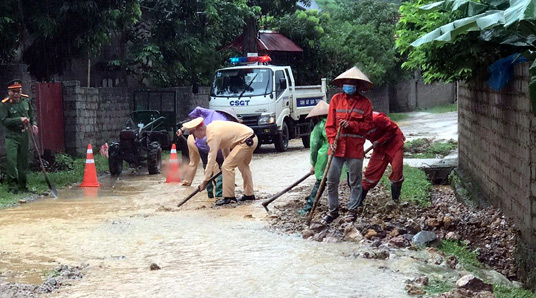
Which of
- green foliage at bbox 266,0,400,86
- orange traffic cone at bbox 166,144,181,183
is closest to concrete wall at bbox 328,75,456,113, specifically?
green foliage at bbox 266,0,400,86

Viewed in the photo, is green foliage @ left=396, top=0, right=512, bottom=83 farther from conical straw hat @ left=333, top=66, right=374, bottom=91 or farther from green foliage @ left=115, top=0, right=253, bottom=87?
green foliage @ left=115, top=0, right=253, bottom=87

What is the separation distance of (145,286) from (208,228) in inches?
115

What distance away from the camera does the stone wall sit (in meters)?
18.9

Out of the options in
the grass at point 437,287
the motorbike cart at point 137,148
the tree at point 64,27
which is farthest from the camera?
the motorbike cart at point 137,148

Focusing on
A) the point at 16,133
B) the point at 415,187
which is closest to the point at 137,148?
the point at 16,133

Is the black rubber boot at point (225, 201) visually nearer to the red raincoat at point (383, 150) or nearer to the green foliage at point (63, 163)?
the red raincoat at point (383, 150)

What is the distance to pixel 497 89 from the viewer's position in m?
8.75

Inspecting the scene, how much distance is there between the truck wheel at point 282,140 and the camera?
20.6 metres

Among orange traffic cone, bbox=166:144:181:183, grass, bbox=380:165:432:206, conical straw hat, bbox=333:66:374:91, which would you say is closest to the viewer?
conical straw hat, bbox=333:66:374:91

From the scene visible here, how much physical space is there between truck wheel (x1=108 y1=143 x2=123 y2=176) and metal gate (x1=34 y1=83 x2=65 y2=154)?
197 cm

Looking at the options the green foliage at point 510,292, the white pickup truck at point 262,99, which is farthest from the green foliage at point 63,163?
the green foliage at point 510,292

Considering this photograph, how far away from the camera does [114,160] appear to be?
648 inches

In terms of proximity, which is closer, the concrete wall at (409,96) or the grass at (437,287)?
the grass at (437,287)

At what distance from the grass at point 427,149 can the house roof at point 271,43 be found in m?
10.2
